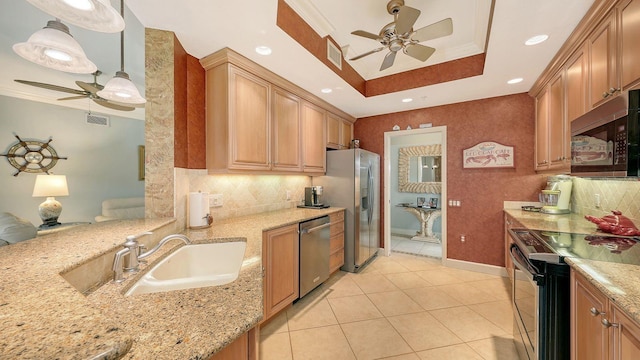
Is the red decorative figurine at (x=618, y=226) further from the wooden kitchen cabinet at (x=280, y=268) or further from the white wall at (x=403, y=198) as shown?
the white wall at (x=403, y=198)

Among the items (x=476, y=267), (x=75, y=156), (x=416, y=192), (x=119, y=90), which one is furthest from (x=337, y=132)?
(x=75, y=156)

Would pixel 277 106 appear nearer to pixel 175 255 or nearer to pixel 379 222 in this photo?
pixel 175 255

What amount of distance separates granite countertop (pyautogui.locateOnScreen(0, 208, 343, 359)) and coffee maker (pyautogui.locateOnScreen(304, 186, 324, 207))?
6.97 feet

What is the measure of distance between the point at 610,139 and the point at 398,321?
2029 mm

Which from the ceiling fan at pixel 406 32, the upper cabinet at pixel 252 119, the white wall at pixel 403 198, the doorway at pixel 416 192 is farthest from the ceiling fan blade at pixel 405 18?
the white wall at pixel 403 198

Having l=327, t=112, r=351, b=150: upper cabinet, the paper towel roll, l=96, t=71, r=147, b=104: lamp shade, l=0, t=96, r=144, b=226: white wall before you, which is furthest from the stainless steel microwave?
l=0, t=96, r=144, b=226: white wall

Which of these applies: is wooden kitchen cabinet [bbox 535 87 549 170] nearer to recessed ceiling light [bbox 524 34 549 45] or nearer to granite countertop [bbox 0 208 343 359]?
recessed ceiling light [bbox 524 34 549 45]

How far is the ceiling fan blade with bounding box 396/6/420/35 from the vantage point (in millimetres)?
1640

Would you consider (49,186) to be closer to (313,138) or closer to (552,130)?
(313,138)

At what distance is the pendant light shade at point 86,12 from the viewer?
35.4 inches

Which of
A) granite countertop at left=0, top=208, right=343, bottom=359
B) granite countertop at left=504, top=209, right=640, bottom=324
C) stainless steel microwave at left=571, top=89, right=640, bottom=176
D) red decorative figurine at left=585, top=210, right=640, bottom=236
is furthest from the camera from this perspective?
red decorative figurine at left=585, top=210, right=640, bottom=236

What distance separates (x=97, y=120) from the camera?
162 inches

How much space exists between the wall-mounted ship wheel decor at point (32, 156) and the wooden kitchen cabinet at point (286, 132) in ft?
12.5

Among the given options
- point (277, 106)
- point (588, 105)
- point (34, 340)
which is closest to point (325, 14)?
point (277, 106)
